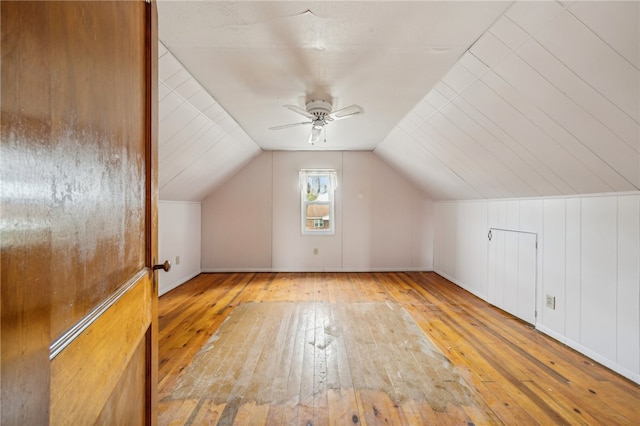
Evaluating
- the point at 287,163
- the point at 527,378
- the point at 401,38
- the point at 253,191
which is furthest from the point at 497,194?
the point at 253,191

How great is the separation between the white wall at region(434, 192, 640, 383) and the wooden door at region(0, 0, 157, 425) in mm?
2960

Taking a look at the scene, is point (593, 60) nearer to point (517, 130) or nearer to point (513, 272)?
point (517, 130)

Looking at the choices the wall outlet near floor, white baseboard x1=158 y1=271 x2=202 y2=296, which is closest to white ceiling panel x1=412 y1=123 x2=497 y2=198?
the wall outlet near floor

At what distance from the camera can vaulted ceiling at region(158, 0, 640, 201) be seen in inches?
61.1

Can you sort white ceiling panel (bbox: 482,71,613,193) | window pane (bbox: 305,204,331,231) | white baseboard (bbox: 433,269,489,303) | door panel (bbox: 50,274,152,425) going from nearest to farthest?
door panel (bbox: 50,274,152,425) → white ceiling panel (bbox: 482,71,613,193) → white baseboard (bbox: 433,269,489,303) → window pane (bbox: 305,204,331,231)

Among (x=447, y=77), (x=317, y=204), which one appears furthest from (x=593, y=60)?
(x=317, y=204)

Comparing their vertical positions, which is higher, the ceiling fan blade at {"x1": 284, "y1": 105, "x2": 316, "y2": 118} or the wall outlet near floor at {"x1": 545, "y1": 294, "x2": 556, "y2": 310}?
the ceiling fan blade at {"x1": 284, "y1": 105, "x2": 316, "y2": 118}

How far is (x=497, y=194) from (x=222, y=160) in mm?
3600

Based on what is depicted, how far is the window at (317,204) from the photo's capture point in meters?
5.50

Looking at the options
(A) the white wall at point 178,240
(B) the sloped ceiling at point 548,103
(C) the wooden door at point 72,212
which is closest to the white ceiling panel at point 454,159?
(B) the sloped ceiling at point 548,103

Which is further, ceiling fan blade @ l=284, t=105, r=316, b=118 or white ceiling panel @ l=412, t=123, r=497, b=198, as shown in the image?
white ceiling panel @ l=412, t=123, r=497, b=198

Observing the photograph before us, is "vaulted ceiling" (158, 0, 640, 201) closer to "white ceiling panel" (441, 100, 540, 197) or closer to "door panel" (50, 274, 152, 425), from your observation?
"white ceiling panel" (441, 100, 540, 197)

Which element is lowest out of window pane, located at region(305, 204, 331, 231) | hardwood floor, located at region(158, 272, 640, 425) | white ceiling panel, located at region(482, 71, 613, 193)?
hardwood floor, located at region(158, 272, 640, 425)

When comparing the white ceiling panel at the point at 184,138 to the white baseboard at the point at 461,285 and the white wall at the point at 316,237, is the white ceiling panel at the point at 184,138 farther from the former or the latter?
the white baseboard at the point at 461,285
